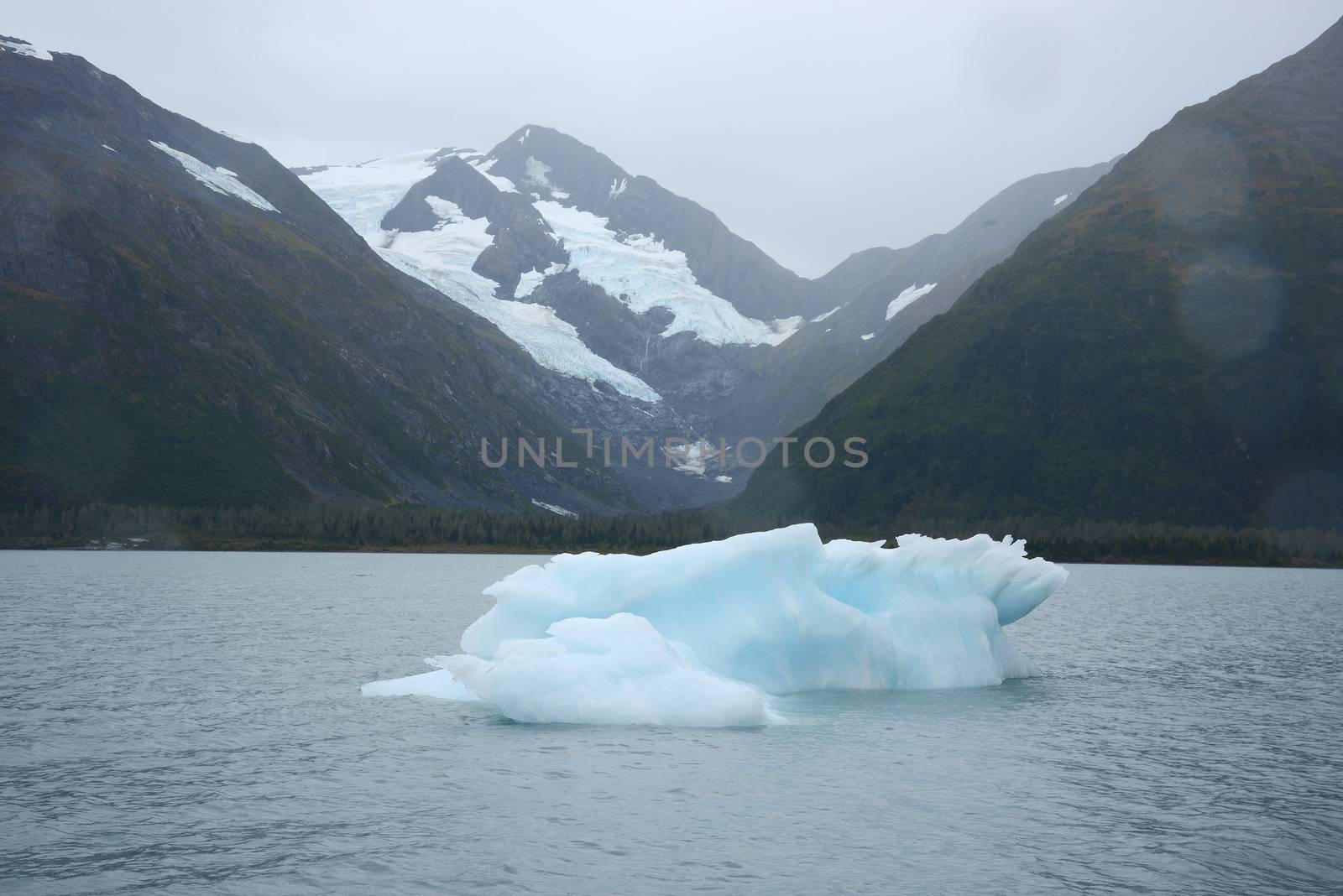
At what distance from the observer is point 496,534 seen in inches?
7116

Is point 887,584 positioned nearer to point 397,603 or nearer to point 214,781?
point 214,781

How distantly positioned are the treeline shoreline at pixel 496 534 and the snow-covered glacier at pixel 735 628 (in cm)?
12513

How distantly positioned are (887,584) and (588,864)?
831 inches

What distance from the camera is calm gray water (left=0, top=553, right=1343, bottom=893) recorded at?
17.9m

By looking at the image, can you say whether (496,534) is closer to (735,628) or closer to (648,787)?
(735,628)

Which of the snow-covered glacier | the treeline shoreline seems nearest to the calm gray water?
the snow-covered glacier

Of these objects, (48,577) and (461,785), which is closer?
(461,785)

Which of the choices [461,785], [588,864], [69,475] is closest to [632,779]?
[461,785]

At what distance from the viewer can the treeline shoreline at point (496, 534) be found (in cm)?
15675

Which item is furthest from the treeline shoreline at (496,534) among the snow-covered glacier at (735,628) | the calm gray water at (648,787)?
the snow-covered glacier at (735,628)

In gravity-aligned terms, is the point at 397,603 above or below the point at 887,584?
below

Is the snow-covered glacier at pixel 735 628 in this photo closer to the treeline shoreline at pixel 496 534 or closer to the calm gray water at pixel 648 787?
the calm gray water at pixel 648 787

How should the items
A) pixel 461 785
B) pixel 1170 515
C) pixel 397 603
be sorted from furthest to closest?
pixel 1170 515
pixel 397 603
pixel 461 785

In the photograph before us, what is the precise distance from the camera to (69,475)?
172m
